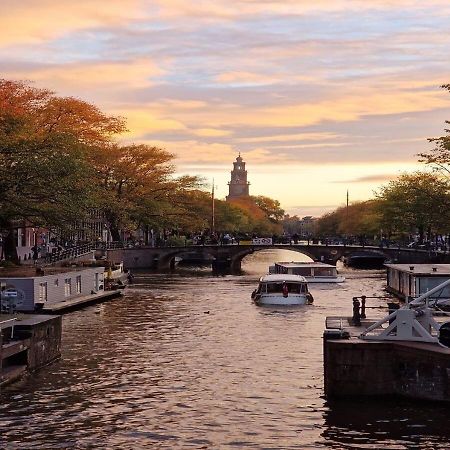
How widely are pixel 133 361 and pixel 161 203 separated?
285 ft

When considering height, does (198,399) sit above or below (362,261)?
below

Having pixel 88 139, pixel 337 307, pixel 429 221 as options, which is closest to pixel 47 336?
pixel 337 307

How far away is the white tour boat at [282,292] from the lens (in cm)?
7056

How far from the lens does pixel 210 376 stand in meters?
39.3

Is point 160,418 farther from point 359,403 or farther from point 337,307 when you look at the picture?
point 337,307

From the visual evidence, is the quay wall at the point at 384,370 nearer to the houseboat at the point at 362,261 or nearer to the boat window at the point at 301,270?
the boat window at the point at 301,270

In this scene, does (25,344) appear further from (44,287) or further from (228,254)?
(228,254)

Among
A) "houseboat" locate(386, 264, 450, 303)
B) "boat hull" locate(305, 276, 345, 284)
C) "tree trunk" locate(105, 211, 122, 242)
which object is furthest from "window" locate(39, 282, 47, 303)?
"tree trunk" locate(105, 211, 122, 242)

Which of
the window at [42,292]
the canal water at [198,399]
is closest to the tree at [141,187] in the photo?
the window at [42,292]

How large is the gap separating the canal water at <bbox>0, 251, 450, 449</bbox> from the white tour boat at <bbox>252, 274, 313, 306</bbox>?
37.3 ft

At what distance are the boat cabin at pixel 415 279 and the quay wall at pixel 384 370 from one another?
3038 centimetres

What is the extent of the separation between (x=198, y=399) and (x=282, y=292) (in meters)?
37.6

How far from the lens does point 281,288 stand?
239 feet

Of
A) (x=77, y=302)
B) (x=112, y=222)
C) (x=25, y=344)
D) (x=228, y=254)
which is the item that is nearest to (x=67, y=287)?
(x=77, y=302)
